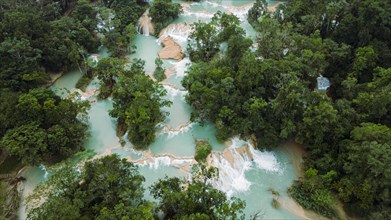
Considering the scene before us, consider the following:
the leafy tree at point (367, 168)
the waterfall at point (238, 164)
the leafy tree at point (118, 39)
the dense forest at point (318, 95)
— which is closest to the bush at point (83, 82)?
the leafy tree at point (118, 39)

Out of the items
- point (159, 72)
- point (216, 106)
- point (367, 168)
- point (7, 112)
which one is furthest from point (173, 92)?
point (367, 168)

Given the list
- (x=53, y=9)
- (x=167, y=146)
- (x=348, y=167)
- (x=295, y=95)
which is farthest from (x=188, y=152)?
(x=53, y=9)

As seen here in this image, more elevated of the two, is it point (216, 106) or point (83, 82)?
point (216, 106)

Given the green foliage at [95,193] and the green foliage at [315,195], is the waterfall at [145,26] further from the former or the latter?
the green foliage at [315,195]

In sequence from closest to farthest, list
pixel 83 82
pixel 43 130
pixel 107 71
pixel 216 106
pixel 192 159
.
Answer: pixel 43 130 → pixel 192 159 → pixel 216 106 → pixel 107 71 → pixel 83 82

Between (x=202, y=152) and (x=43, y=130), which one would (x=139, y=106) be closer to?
(x=202, y=152)

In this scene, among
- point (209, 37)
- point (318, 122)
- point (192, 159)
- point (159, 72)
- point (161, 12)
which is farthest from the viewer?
point (161, 12)
